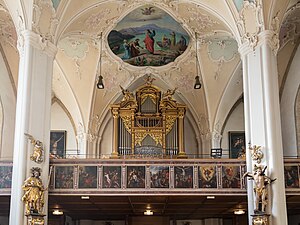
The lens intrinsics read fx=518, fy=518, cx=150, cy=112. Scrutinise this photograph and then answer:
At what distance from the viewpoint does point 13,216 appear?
16781mm

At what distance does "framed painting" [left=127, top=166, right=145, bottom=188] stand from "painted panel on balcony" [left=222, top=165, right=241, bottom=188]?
3.01 m

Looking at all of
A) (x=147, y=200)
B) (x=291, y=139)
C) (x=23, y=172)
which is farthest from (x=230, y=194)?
(x=23, y=172)

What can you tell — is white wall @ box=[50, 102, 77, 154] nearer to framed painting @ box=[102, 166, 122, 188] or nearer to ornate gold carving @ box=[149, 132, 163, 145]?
ornate gold carving @ box=[149, 132, 163, 145]

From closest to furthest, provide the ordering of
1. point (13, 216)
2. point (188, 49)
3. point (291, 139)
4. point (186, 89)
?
point (13, 216) < point (291, 139) < point (188, 49) < point (186, 89)

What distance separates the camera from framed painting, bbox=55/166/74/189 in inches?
746

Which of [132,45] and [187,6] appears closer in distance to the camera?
[187,6]

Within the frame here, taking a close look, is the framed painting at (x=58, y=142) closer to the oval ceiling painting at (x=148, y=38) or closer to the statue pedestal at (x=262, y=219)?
the oval ceiling painting at (x=148, y=38)

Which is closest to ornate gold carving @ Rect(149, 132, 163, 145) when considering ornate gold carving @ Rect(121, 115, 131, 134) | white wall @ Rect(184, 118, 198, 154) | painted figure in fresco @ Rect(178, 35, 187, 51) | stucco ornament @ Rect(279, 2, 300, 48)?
ornate gold carving @ Rect(121, 115, 131, 134)

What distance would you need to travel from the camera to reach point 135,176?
19.3 metres

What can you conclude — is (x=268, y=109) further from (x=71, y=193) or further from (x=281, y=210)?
(x=71, y=193)

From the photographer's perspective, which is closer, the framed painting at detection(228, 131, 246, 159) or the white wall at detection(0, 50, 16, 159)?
the white wall at detection(0, 50, 16, 159)

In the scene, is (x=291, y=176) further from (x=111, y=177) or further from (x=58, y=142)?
(x=58, y=142)

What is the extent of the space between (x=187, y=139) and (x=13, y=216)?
12.8 m

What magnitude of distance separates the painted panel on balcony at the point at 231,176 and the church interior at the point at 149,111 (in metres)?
0.04
